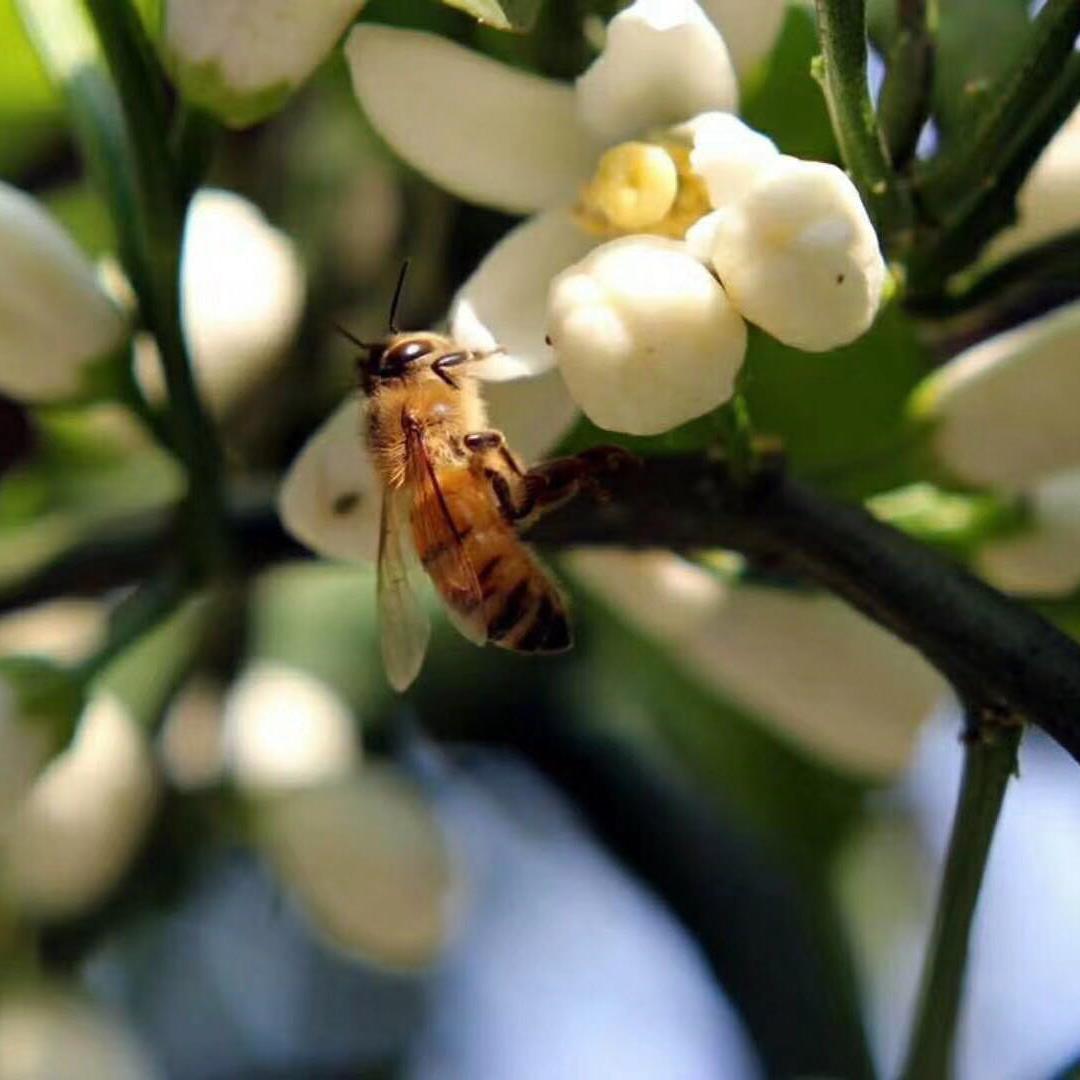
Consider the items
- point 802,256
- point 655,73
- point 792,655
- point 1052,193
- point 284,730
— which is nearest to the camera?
point 802,256

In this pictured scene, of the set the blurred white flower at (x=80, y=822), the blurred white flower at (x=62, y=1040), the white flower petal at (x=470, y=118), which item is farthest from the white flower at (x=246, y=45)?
the blurred white flower at (x=62, y=1040)

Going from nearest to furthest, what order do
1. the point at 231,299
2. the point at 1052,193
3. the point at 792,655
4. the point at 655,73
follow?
the point at 655,73 → the point at 1052,193 → the point at 792,655 → the point at 231,299

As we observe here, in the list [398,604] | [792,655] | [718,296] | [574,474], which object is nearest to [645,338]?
[718,296]

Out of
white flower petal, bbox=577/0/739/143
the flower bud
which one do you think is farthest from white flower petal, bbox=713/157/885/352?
white flower petal, bbox=577/0/739/143

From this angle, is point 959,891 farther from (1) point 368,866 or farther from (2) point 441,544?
(1) point 368,866

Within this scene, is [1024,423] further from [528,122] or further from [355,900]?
[355,900]

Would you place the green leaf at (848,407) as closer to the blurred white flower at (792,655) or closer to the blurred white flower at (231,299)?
the blurred white flower at (792,655)
